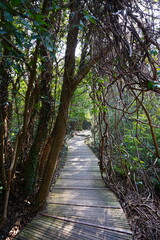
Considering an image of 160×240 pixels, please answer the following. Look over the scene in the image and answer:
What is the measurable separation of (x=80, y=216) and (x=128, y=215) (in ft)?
2.11

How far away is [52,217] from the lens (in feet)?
5.62

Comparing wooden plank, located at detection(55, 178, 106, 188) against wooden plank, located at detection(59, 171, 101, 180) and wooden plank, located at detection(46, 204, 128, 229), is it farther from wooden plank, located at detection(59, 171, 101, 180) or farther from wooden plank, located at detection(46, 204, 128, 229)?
wooden plank, located at detection(46, 204, 128, 229)

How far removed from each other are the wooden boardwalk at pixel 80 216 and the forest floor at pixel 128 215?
134 millimetres

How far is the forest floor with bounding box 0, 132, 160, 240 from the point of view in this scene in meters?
1.54

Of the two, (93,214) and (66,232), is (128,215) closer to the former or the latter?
(93,214)

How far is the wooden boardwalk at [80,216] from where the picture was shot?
1.45 m

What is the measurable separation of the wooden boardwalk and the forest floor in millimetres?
134

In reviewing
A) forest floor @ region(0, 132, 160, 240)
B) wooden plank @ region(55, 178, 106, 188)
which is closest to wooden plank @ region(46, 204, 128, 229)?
forest floor @ region(0, 132, 160, 240)

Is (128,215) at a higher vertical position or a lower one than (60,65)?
lower

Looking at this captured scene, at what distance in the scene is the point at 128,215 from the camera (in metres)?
1.78

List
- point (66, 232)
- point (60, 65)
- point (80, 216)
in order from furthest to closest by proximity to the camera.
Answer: point (60, 65)
point (80, 216)
point (66, 232)

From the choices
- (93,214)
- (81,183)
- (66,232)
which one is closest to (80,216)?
(93,214)

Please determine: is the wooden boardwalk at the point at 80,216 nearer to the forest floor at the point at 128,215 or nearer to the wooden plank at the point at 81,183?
the wooden plank at the point at 81,183

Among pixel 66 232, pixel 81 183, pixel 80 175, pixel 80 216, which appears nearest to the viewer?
pixel 66 232
